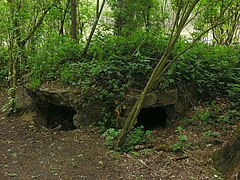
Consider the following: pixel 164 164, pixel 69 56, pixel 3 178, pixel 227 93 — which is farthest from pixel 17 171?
pixel 227 93


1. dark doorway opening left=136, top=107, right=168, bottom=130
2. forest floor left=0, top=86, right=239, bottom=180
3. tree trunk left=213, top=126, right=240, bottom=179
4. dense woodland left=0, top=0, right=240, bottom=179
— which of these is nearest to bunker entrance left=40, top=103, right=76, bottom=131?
dense woodland left=0, top=0, right=240, bottom=179

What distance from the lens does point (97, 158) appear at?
443cm

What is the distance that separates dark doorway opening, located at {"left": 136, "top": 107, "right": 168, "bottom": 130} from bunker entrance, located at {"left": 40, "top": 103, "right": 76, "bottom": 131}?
6.33ft

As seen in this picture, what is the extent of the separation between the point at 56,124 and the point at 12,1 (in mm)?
3481

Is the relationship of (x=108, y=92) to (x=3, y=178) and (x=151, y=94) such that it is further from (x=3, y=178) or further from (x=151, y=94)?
(x=3, y=178)

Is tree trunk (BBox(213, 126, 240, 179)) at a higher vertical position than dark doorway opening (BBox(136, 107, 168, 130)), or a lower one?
higher

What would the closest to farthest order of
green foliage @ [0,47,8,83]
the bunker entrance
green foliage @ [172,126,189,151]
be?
green foliage @ [172,126,189,151], the bunker entrance, green foliage @ [0,47,8,83]

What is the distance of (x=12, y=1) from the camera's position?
6.38 meters

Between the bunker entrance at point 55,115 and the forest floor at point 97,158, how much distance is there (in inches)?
44.8

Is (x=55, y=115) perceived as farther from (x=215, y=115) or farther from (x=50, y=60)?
(x=215, y=115)

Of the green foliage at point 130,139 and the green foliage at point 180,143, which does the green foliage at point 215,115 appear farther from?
the green foliage at point 130,139

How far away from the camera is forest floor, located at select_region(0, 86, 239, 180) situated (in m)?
3.89

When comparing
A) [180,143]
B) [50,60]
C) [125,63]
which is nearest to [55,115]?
[50,60]

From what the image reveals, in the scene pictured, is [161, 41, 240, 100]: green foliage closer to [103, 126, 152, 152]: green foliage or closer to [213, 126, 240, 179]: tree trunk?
[103, 126, 152, 152]: green foliage
